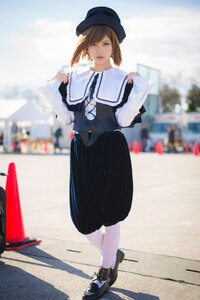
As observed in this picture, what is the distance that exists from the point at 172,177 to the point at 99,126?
24.5ft

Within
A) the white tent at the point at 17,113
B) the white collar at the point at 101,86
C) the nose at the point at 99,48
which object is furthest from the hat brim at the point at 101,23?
the white tent at the point at 17,113

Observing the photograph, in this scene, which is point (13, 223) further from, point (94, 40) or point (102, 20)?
point (102, 20)

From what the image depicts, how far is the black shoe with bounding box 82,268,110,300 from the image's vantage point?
2.73 m

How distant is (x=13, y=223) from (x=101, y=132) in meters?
1.71

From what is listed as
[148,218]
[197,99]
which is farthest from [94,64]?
[197,99]

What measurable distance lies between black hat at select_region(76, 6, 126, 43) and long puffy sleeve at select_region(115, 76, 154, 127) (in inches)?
15.8

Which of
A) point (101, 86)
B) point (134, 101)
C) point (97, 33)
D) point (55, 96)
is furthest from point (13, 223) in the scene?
point (97, 33)

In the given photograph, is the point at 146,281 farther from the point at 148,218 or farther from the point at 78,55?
the point at 148,218

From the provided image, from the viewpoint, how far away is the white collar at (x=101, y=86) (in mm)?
2785

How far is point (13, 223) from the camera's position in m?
4.00

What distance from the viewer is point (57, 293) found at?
2.83 meters

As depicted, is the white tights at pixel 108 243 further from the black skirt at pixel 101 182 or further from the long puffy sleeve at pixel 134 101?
the long puffy sleeve at pixel 134 101

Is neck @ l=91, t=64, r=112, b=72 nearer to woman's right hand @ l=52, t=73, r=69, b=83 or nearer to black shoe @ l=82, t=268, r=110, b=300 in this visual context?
woman's right hand @ l=52, t=73, r=69, b=83

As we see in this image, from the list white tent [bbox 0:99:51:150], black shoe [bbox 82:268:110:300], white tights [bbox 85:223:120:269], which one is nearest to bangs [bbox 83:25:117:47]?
white tights [bbox 85:223:120:269]
